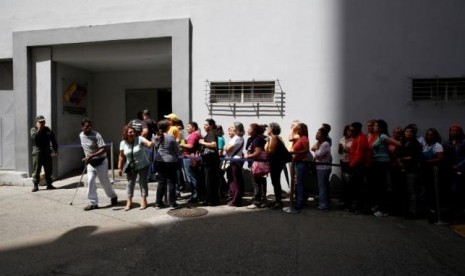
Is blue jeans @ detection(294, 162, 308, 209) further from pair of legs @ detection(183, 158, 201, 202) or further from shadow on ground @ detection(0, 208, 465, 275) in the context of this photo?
pair of legs @ detection(183, 158, 201, 202)

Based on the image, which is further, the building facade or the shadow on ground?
the building facade

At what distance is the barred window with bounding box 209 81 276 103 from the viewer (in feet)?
28.0

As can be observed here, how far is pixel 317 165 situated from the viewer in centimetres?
709

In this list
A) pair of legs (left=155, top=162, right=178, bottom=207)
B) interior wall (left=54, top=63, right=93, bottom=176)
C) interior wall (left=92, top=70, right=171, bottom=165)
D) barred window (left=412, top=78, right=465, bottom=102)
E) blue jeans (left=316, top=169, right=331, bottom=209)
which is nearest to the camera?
pair of legs (left=155, top=162, right=178, bottom=207)

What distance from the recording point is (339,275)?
3.99 meters

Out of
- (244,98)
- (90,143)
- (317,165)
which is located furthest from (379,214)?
(90,143)

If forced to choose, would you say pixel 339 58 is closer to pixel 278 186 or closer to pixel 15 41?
pixel 278 186

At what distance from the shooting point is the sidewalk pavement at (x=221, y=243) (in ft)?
13.8

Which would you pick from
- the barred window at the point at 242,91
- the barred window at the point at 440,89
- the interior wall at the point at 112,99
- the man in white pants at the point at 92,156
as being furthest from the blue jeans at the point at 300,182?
the interior wall at the point at 112,99

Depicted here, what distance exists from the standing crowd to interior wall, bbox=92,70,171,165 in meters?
4.77

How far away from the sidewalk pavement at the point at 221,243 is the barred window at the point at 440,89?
120 inches

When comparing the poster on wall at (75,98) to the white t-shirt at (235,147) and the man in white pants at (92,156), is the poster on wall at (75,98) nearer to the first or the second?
the man in white pants at (92,156)

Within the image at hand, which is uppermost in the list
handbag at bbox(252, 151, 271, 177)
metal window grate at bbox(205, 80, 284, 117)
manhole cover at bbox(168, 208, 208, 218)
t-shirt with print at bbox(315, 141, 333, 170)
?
metal window grate at bbox(205, 80, 284, 117)

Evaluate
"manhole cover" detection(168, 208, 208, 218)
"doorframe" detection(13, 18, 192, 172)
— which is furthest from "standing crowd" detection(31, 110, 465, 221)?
"doorframe" detection(13, 18, 192, 172)
